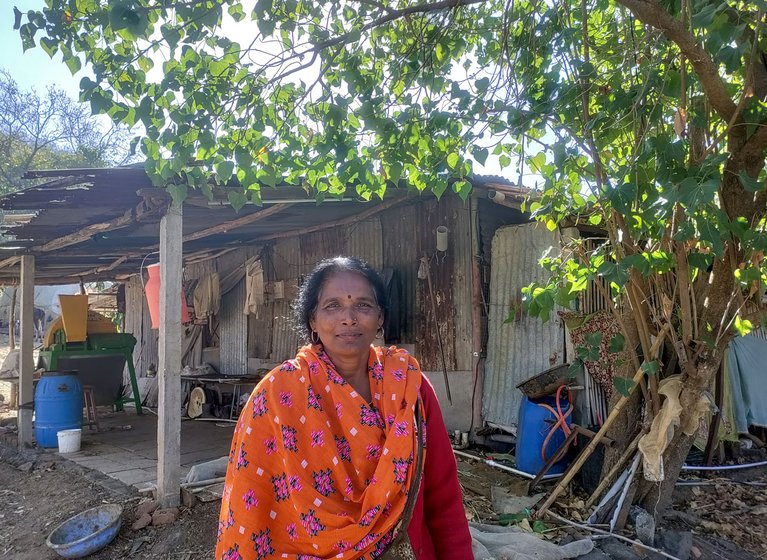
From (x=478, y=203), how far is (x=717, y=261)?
3184 mm

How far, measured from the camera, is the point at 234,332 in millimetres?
9508

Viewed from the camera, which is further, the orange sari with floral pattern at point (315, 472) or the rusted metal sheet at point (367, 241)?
the rusted metal sheet at point (367, 241)

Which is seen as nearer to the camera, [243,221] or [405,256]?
[243,221]

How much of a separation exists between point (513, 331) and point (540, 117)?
3.40 m

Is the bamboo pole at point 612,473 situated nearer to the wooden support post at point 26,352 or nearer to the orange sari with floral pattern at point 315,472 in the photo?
the orange sari with floral pattern at point 315,472

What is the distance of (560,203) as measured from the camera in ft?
12.1

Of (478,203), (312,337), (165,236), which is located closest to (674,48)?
(478,203)

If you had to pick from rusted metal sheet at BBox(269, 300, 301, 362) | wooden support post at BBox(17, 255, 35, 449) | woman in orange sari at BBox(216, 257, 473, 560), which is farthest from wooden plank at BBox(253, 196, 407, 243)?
woman in orange sari at BBox(216, 257, 473, 560)

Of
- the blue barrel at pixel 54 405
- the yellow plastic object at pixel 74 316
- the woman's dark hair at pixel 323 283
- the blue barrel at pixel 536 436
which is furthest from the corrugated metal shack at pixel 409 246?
the woman's dark hair at pixel 323 283

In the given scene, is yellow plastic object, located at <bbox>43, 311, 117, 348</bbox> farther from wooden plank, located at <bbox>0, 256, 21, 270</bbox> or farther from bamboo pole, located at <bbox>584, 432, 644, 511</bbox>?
bamboo pole, located at <bbox>584, 432, 644, 511</bbox>

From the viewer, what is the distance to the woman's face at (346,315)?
185 centimetres

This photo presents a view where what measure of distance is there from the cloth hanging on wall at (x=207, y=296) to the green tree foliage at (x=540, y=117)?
248 inches

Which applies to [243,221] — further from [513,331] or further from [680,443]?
[680,443]

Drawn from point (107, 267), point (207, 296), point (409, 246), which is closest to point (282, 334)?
point (207, 296)
